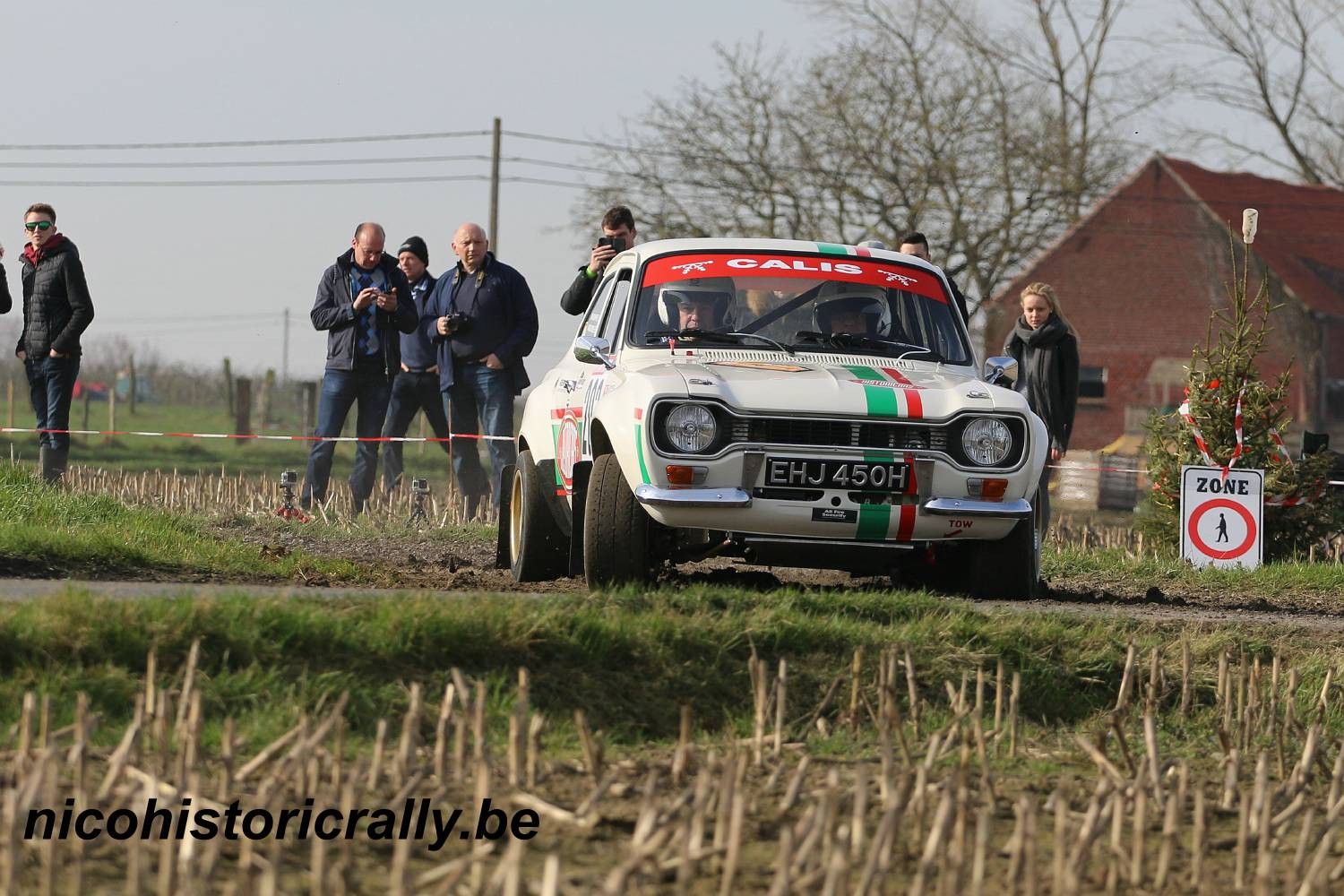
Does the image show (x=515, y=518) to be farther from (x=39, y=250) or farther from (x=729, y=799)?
(x=39, y=250)

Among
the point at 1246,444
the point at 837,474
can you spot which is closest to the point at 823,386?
the point at 837,474

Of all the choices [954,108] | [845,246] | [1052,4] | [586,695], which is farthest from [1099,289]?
[586,695]

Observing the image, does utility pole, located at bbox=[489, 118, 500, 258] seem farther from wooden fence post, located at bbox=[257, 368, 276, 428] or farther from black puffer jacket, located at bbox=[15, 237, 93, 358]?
black puffer jacket, located at bbox=[15, 237, 93, 358]

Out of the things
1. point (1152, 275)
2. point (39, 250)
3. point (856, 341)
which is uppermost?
point (1152, 275)

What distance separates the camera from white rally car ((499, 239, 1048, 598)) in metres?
8.98

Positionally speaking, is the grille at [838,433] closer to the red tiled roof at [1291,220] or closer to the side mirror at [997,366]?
the side mirror at [997,366]

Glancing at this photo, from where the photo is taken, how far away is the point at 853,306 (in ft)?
34.2

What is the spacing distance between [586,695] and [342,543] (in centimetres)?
666

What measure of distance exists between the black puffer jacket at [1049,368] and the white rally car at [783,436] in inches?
172

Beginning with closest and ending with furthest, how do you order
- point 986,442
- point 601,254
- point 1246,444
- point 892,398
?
point 892,398 → point 986,442 → point 601,254 → point 1246,444

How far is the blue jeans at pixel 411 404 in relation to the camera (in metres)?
16.8

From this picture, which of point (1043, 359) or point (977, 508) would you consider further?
point (1043, 359)

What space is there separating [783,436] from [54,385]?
883cm

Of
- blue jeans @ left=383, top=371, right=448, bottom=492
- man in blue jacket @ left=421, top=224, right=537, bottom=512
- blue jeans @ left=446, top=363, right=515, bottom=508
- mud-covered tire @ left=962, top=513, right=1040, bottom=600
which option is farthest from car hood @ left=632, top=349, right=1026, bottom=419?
blue jeans @ left=383, top=371, right=448, bottom=492
